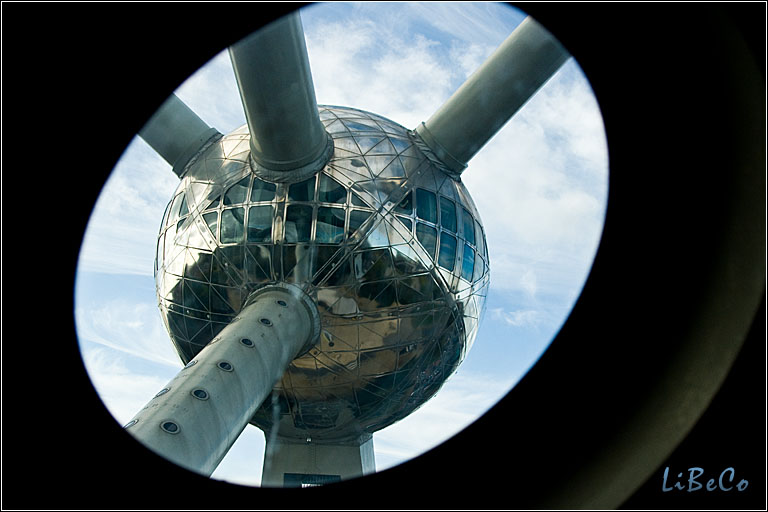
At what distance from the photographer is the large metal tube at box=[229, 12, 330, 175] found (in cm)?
712

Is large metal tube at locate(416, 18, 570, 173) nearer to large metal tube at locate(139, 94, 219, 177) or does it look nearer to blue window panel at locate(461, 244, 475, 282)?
blue window panel at locate(461, 244, 475, 282)

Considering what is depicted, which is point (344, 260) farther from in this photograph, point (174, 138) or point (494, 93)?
point (174, 138)

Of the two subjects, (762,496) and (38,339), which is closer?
(762,496)

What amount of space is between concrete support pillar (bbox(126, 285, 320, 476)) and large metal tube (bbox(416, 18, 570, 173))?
13.0 feet

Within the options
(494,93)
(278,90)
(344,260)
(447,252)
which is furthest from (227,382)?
(494,93)

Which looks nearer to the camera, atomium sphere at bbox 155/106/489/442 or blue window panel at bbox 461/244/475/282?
atomium sphere at bbox 155/106/489/442

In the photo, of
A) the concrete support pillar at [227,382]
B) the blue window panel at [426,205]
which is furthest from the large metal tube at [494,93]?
the concrete support pillar at [227,382]

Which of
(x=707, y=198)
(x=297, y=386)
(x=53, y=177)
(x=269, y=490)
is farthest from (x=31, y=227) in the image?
(x=297, y=386)

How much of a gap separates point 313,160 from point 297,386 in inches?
160

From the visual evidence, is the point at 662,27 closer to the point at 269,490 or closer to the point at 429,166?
the point at 269,490

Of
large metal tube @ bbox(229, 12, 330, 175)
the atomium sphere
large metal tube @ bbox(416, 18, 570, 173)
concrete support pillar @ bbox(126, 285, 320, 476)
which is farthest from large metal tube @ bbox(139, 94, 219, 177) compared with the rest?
large metal tube @ bbox(416, 18, 570, 173)

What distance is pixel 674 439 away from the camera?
2805 mm

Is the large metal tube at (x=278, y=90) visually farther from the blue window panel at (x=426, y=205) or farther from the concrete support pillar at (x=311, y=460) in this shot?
the concrete support pillar at (x=311, y=460)

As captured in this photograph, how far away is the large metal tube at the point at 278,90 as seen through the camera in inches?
281
